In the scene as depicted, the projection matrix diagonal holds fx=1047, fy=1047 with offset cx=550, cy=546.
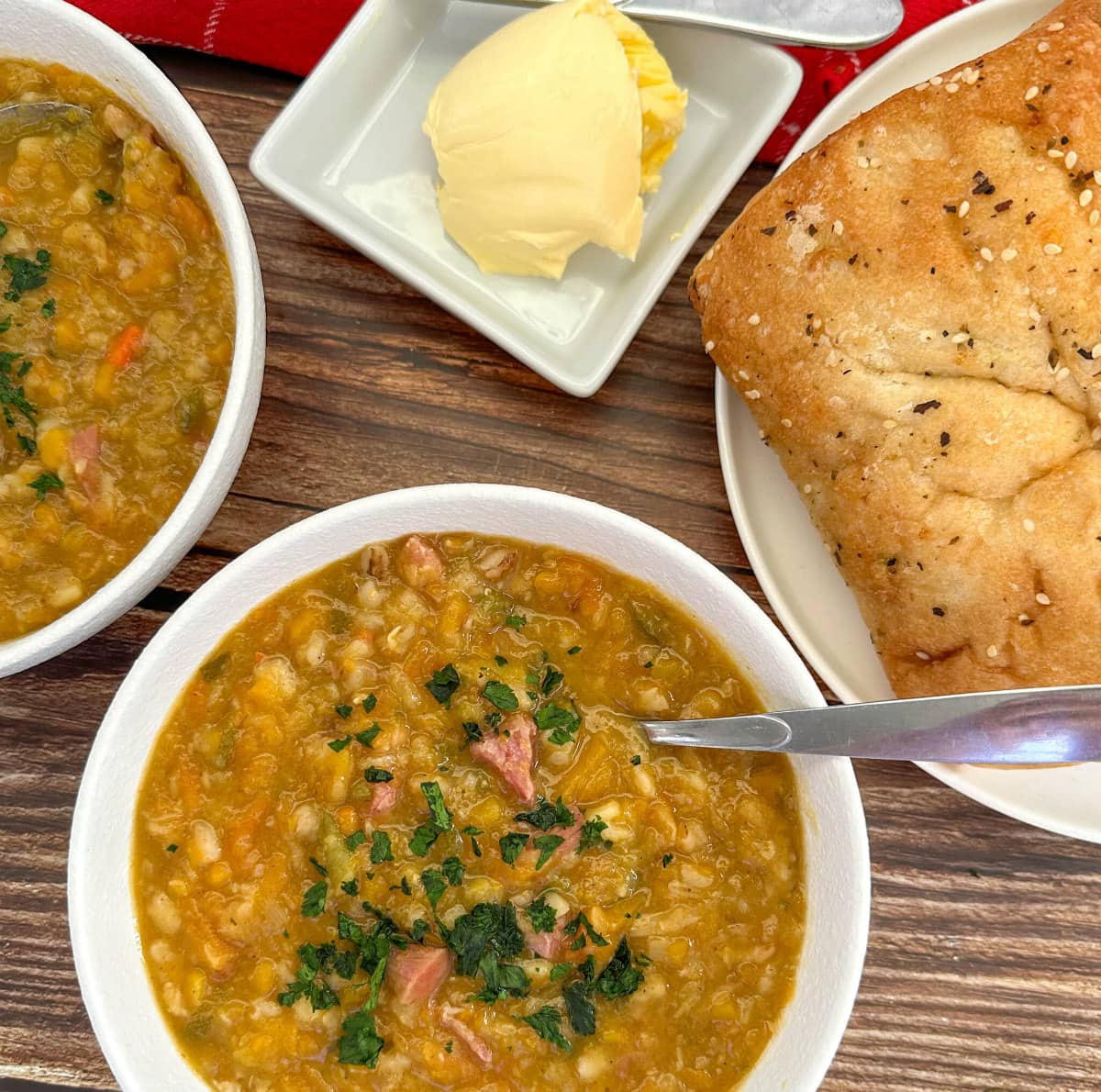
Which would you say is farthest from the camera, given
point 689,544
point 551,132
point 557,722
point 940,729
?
point 689,544

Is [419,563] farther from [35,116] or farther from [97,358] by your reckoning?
[35,116]

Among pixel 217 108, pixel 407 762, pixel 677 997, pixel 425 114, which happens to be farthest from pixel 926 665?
pixel 217 108

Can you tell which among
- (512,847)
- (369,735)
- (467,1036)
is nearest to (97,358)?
(369,735)

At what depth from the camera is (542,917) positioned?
7.23ft

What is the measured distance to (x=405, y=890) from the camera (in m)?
2.23

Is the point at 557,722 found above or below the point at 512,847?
above

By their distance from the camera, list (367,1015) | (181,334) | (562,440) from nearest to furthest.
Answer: (367,1015) → (181,334) → (562,440)

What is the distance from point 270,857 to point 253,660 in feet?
1.40

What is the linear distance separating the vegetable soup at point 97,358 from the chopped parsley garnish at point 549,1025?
4.42 feet

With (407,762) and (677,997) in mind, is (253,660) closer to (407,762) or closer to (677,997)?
(407,762)

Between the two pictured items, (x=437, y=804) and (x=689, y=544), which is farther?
(x=689, y=544)

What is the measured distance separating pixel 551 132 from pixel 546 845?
175 centimetres

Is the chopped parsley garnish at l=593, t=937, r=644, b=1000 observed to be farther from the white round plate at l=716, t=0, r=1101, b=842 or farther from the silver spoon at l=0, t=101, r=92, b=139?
the silver spoon at l=0, t=101, r=92, b=139

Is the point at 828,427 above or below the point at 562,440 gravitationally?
above
